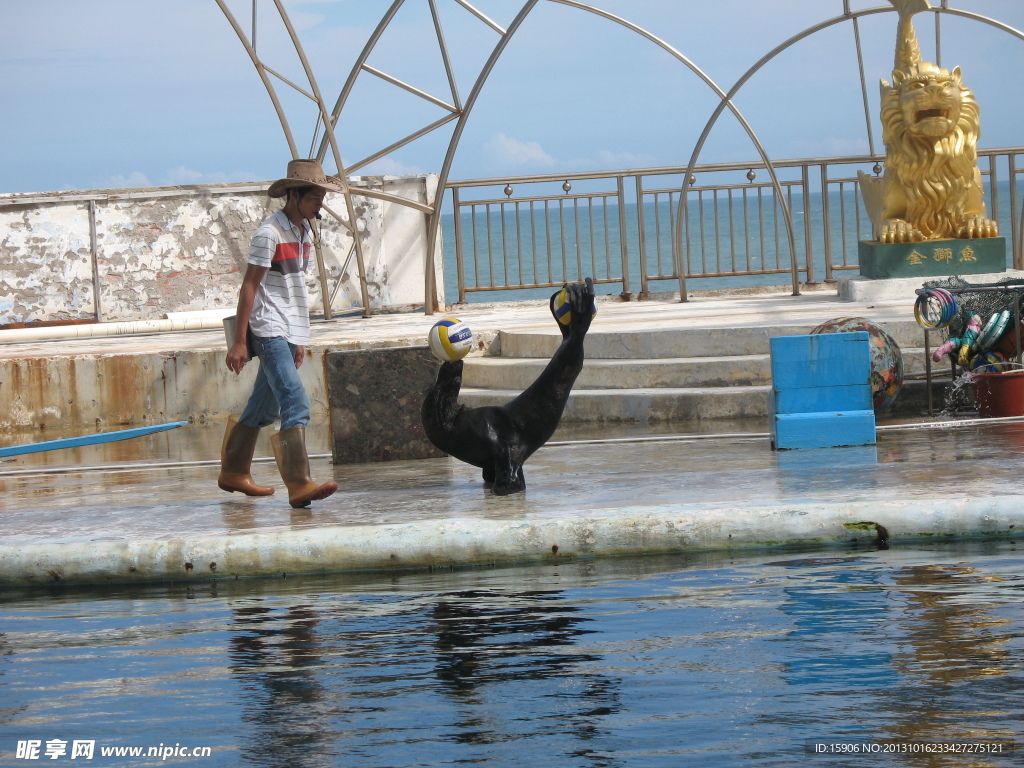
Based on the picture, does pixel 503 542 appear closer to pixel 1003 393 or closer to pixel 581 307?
pixel 581 307

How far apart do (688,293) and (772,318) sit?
4.82 metres

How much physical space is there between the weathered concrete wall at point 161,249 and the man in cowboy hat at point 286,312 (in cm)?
1015

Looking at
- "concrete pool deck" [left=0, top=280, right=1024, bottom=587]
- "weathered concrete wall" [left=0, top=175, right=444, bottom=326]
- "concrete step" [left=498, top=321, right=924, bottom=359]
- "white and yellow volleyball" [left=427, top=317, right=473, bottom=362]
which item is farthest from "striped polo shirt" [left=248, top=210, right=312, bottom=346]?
"weathered concrete wall" [left=0, top=175, right=444, bottom=326]

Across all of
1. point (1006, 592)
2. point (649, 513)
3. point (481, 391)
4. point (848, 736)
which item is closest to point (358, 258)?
point (481, 391)

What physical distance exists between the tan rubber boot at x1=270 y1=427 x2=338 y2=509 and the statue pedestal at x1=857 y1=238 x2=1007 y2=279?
924 centimetres

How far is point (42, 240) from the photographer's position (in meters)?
16.7

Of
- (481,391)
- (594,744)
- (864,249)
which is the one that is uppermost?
(864,249)

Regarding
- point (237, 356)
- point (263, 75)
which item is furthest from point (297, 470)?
point (263, 75)

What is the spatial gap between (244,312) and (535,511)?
5.97 ft

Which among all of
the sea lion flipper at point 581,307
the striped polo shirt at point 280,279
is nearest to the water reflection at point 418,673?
the striped polo shirt at point 280,279

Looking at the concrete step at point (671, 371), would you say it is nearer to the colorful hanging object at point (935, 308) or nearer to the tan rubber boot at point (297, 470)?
the colorful hanging object at point (935, 308)

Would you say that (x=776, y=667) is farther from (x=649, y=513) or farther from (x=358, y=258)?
(x=358, y=258)

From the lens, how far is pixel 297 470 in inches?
261

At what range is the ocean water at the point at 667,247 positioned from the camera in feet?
57.4
